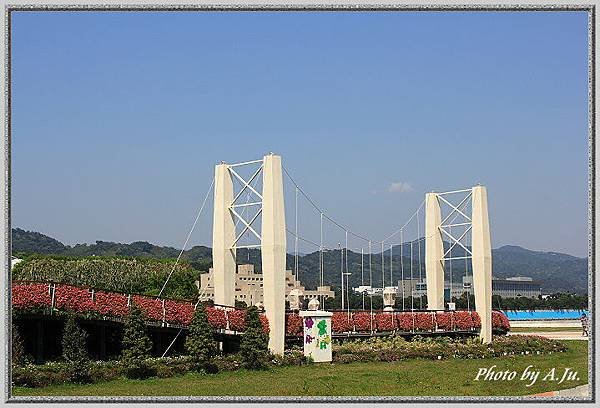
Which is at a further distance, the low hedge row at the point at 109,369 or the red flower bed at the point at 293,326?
the red flower bed at the point at 293,326

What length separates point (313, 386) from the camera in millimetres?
13875

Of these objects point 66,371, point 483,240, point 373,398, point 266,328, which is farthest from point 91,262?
point 373,398

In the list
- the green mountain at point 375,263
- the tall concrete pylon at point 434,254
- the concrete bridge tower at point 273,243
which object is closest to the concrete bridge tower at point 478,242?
the tall concrete pylon at point 434,254

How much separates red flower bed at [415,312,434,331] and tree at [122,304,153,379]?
8.79 meters

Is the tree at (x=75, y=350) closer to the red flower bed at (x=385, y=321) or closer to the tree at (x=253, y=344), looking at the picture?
the tree at (x=253, y=344)

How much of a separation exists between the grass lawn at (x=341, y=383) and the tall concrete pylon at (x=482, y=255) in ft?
18.8

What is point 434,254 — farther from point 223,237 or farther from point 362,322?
point 223,237

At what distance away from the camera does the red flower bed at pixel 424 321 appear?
22.2 m

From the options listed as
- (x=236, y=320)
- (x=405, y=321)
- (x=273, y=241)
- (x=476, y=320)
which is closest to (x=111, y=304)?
(x=236, y=320)

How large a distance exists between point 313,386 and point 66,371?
3496 millimetres

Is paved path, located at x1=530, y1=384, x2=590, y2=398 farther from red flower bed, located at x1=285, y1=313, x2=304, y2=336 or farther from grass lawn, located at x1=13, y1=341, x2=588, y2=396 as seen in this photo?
red flower bed, located at x1=285, y1=313, x2=304, y2=336

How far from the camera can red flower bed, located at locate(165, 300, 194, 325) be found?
16.5 metres

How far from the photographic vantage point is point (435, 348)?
64.4ft

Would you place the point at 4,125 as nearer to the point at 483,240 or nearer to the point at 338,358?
the point at 338,358
